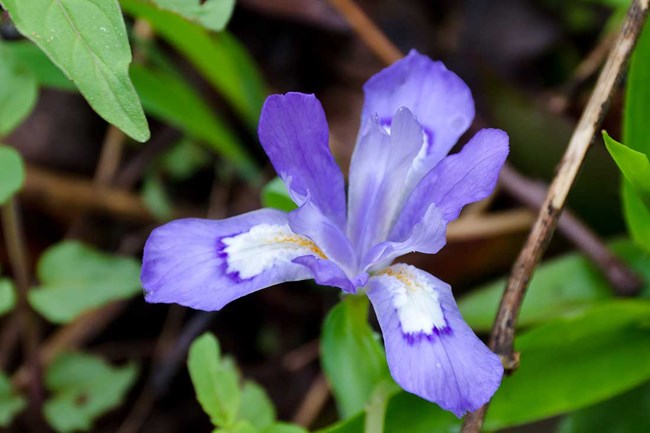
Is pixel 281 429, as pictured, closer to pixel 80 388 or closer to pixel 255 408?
pixel 255 408

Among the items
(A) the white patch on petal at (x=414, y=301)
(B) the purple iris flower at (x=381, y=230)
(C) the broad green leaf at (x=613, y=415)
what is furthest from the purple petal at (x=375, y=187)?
(C) the broad green leaf at (x=613, y=415)

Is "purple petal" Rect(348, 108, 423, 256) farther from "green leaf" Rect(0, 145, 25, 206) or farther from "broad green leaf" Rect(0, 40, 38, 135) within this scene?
"broad green leaf" Rect(0, 40, 38, 135)

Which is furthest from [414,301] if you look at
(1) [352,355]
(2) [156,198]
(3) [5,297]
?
(2) [156,198]

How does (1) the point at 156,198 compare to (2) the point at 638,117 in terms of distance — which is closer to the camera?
(2) the point at 638,117

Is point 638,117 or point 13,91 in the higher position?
point 638,117

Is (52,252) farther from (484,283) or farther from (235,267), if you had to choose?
(484,283)

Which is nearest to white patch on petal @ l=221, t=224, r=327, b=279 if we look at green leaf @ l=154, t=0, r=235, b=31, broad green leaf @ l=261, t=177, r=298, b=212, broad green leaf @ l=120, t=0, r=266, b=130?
broad green leaf @ l=261, t=177, r=298, b=212
